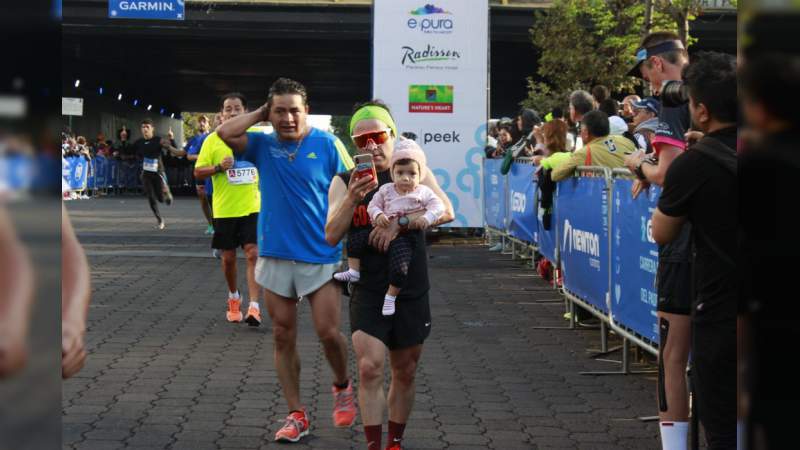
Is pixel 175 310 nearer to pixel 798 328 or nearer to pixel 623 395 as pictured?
pixel 623 395

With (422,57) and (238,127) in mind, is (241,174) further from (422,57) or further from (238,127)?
(422,57)

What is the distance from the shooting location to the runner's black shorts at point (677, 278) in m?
5.18

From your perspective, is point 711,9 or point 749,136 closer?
point 749,136

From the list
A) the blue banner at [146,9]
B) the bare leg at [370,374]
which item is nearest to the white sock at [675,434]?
the bare leg at [370,374]

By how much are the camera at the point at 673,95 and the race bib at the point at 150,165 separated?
17.5 m

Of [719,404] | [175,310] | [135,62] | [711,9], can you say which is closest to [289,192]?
[719,404]

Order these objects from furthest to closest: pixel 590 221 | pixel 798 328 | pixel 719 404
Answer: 1. pixel 590 221
2. pixel 719 404
3. pixel 798 328

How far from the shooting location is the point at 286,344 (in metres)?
6.46

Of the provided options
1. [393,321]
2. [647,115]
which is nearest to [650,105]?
[647,115]

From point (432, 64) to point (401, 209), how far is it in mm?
11264

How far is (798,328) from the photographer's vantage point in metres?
0.97

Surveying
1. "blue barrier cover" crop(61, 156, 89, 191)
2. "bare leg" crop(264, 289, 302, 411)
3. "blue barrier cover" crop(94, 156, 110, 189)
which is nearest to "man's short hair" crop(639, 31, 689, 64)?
"bare leg" crop(264, 289, 302, 411)

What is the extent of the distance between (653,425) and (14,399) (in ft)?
19.8

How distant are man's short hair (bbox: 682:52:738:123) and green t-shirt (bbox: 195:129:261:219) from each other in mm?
6989
